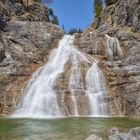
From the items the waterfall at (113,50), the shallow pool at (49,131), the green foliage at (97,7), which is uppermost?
the green foliage at (97,7)

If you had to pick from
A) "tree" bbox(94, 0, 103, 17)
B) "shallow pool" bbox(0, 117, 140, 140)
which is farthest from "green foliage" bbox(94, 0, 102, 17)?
"shallow pool" bbox(0, 117, 140, 140)

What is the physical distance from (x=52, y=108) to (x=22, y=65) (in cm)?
945

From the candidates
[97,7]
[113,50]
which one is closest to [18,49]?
[113,50]

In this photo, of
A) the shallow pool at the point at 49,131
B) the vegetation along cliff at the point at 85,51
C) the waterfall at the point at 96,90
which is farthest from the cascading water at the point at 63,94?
the shallow pool at the point at 49,131

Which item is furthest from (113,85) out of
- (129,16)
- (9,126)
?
(129,16)

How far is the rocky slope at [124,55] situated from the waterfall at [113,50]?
561 millimetres

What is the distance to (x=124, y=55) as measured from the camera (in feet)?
141

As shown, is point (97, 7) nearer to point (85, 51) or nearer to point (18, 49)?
point (85, 51)

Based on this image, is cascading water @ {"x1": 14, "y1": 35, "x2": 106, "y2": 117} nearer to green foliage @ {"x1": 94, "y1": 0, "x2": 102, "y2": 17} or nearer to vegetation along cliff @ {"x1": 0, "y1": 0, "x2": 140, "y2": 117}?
vegetation along cliff @ {"x1": 0, "y1": 0, "x2": 140, "y2": 117}

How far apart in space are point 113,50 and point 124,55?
1774 mm

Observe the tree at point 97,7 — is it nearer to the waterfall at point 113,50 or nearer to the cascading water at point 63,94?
the waterfall at point 113,50

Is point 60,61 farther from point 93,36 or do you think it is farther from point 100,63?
point 93,36

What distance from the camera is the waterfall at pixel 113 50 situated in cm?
4266

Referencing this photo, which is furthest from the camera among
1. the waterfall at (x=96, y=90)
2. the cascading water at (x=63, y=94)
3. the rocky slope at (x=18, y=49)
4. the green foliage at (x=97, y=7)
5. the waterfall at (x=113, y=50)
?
the green foliage at (x=97, y=7)
